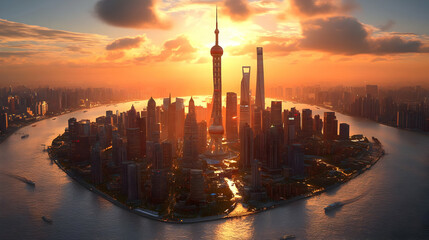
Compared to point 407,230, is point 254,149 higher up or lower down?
higher up

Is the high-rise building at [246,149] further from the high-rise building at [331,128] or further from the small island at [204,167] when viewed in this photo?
the high-rise building at [331,128]

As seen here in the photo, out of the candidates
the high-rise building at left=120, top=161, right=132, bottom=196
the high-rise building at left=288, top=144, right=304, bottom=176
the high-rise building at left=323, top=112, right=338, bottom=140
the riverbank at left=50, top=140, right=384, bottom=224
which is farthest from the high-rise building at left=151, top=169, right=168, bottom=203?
the high-rise building at left=323, top=112, right=338, bottom=140

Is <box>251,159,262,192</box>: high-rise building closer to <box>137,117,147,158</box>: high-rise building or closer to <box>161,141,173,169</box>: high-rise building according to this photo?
<box>161,141,173,169</box>: high-rise building

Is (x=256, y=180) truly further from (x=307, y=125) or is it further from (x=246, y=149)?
(x=307, y=125)

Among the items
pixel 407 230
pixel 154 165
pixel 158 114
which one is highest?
pixel 158 114

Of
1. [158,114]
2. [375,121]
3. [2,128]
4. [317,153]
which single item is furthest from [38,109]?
[375,121]

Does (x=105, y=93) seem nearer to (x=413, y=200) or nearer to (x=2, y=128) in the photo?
(x=2, y=128)
